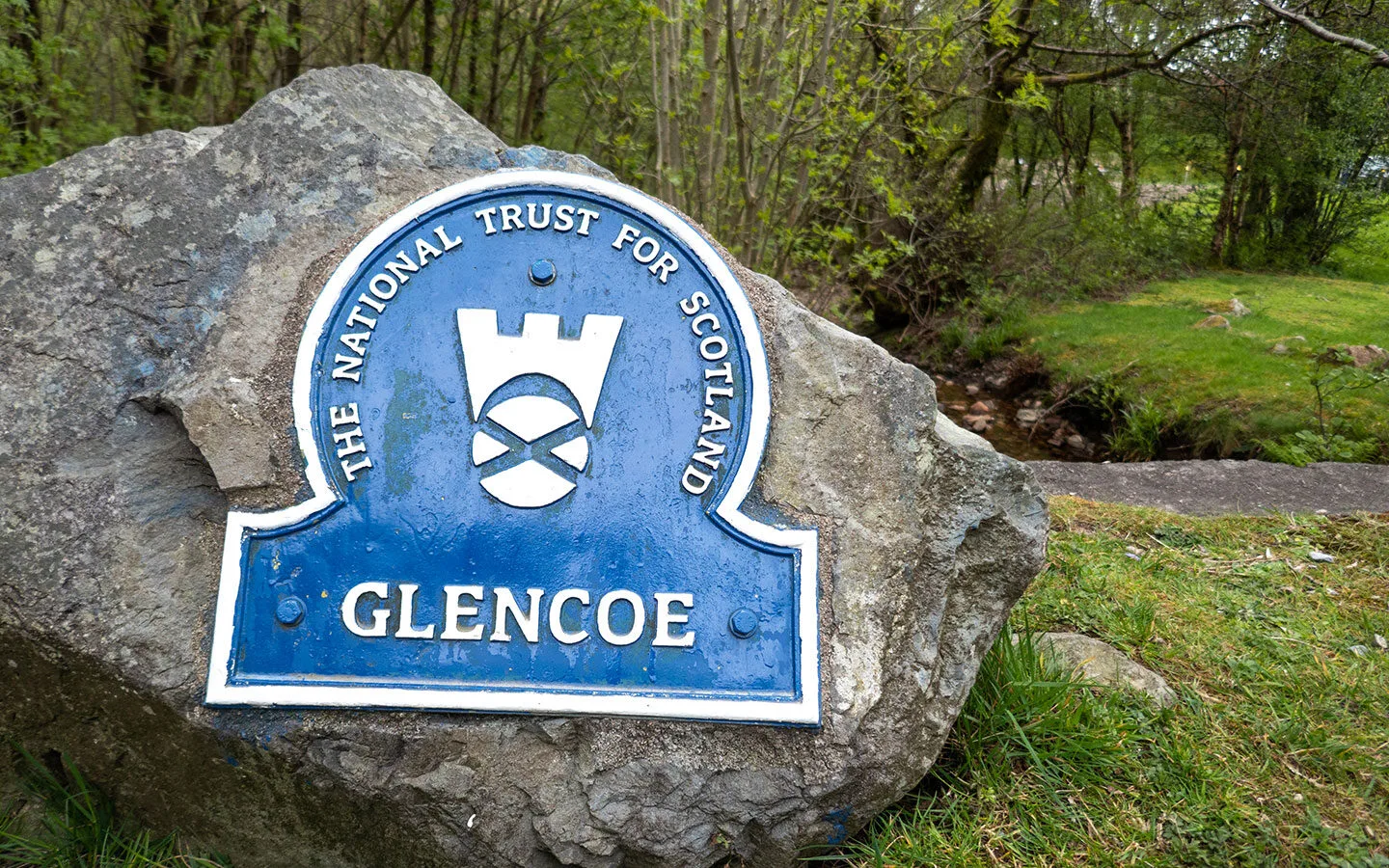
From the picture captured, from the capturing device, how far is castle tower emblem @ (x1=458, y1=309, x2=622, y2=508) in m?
2.24

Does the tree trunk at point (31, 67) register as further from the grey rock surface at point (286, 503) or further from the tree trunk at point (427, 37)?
the grey rock surface at point (286, 503)

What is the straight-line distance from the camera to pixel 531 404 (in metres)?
2.27

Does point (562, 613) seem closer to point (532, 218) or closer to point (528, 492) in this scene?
point (528, 492)

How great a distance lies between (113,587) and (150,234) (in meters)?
0.84

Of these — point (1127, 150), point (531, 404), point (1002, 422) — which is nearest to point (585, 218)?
point (531, 404)

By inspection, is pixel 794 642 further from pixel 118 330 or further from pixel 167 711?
pixel 118 330

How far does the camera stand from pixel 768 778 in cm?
218

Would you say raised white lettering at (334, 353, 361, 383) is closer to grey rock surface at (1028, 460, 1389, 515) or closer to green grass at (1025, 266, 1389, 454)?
grey rock surface at (1028, 460, 1389, 515)

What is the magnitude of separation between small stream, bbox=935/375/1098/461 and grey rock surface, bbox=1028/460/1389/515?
5.38ft

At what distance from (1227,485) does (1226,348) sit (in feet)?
12.7

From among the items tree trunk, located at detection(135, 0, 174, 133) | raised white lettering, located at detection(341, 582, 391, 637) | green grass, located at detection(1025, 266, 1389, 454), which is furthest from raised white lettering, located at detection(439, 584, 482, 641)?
green grass, located at detection(1025, 266, 1389, 454)

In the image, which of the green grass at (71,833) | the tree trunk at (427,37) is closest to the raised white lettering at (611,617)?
the green grass at (71,833)

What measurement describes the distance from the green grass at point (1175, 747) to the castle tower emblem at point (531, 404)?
3.82 ft

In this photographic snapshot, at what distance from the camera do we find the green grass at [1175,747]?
2.35 m
